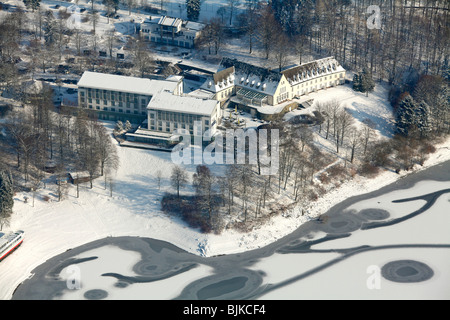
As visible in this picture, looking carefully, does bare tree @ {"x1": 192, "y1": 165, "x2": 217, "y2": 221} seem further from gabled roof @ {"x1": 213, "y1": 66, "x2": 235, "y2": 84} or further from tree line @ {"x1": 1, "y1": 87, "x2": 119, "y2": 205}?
gabled roof @ {"x1": 213, "y1": 66, "x2": 235, "y2": 84}

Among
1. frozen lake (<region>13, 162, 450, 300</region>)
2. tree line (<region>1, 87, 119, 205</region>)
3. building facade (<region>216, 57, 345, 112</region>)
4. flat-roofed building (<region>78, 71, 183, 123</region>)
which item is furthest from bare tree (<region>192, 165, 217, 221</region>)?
building facade (<region>216, 57, 345, 112</region>)

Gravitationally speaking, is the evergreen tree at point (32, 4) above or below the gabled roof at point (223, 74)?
above

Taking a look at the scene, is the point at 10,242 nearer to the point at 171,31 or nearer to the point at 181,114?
the point at 181,114

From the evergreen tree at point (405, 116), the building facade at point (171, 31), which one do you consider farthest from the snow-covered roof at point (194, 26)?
the evergreen tree at point (405, 116)

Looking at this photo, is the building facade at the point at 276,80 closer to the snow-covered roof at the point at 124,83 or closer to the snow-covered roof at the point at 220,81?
the snow-covered roof at the point at 220,81
